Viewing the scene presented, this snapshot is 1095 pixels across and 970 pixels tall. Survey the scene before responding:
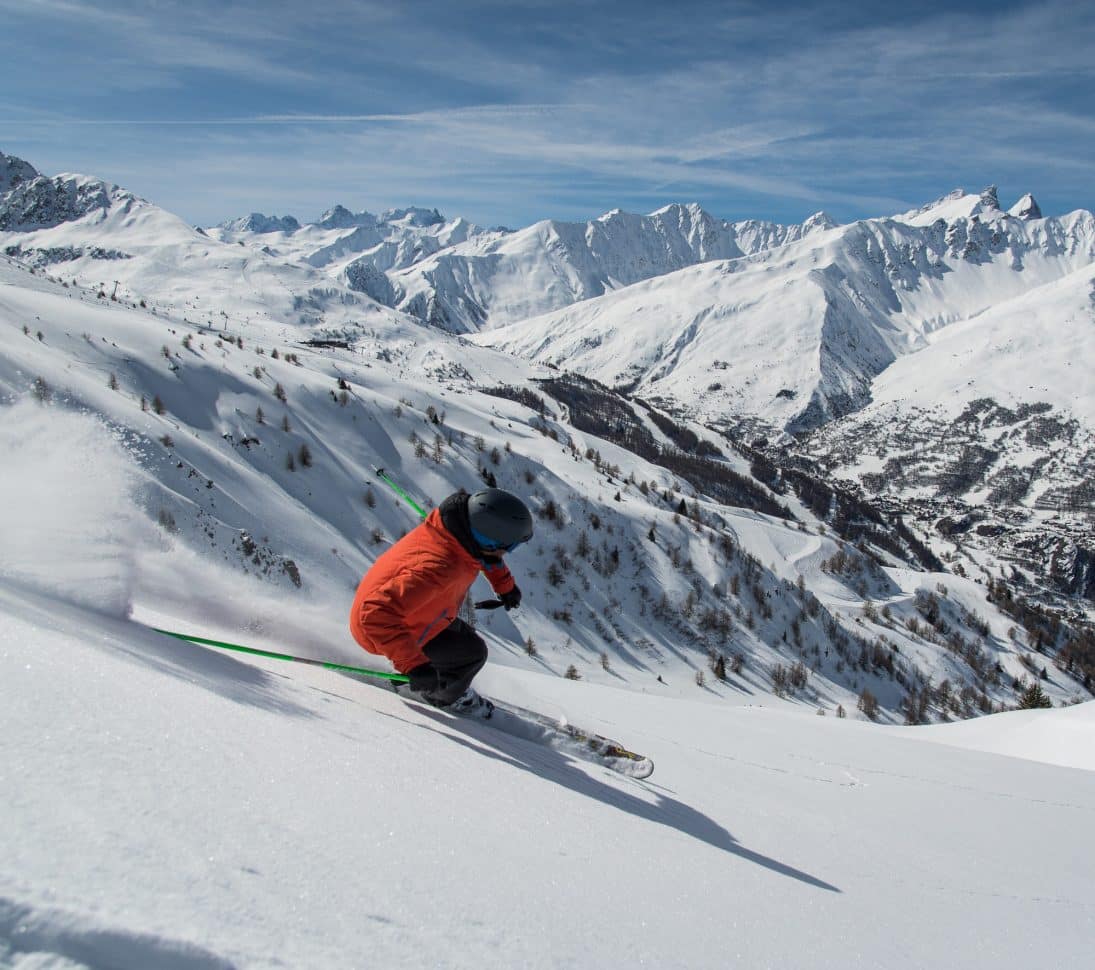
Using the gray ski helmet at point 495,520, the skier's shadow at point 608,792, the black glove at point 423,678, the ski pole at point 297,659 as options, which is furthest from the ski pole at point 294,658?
the gray ski helmet at point 495,520

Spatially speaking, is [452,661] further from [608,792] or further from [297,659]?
[608,792]

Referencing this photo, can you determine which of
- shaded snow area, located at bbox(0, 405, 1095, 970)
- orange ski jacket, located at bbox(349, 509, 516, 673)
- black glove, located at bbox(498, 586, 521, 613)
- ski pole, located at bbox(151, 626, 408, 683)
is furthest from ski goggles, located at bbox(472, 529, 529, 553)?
shaded snow area, located at bbox(0, 405, 1095, 970)

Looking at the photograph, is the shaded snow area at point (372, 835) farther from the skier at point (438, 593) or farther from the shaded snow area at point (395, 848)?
the skier at point (438, 593)

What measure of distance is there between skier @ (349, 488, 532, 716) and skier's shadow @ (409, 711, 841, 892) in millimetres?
330

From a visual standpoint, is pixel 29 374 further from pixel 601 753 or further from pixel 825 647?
pixel 825 647

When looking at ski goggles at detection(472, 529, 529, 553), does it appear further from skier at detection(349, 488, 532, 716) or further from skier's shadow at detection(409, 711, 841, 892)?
skier's shadow at detection(409, 711, 841, 892)

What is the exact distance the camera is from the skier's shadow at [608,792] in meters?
3.80

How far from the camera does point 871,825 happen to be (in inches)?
204

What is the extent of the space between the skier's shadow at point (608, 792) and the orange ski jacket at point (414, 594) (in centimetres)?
60

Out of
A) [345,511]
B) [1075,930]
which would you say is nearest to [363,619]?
[1075,930]

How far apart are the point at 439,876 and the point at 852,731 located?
9.95 m

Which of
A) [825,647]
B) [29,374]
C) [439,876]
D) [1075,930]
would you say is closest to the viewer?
[439,876]

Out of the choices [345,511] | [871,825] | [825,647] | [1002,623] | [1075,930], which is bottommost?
[1002,623]

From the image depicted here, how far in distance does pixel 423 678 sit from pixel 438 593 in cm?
61
